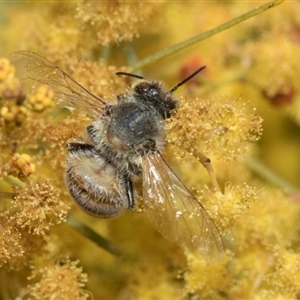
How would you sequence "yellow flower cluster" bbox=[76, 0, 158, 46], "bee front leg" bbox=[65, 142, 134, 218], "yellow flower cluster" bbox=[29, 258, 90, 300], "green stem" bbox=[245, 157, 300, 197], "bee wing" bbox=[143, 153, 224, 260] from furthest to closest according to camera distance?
"green stem" bbox=[245, 157, 300, 197] < "yellow flower cluster" bbox=[76, 0, 158, 46] < "yellow flower cluster" bbox=[29, 258, 90, 300] < "bee front leg" bbox=[65, 142, 134, 218] < "bee wing" bbox=[143, 153, 224, 260]

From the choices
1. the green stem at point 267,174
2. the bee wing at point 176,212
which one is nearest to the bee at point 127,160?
the bee wing at point 176,212

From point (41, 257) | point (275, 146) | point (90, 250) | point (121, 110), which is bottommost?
point (41, 257)

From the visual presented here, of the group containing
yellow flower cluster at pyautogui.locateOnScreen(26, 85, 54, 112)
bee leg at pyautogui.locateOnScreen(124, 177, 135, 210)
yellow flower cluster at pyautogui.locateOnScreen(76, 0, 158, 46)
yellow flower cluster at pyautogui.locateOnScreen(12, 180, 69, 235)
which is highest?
yellow flower cluster at pyautogui.locateOnScreen(76, 0, 158, 46)

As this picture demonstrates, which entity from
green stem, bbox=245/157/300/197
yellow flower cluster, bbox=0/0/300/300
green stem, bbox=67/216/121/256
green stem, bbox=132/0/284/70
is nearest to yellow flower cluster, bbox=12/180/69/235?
yellow flower cluster, bbox=0/0/300/300

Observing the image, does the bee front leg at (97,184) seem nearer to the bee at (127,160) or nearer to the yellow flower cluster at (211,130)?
the bee at (127,160)

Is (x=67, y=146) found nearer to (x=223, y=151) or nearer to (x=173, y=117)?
(x=173, y=117)

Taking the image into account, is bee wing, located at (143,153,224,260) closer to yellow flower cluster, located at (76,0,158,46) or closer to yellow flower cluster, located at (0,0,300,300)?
yellow flower cluster, located at (0,0,300,300)

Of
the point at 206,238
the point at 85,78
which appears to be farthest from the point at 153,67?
the point at 206,238
